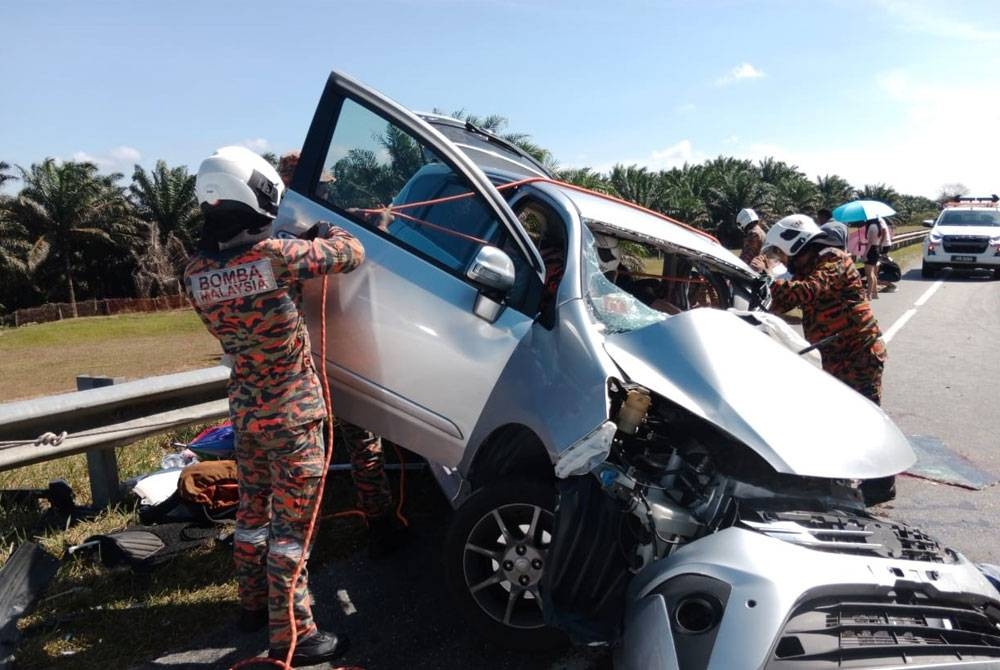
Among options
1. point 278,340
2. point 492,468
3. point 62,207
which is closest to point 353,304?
point 278,340

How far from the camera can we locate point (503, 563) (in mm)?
3154

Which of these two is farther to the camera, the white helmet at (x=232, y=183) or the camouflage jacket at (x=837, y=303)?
the camouflage jacket at (x=837, y=303)

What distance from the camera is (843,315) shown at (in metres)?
5.11

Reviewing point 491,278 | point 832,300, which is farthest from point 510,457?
point 832,300

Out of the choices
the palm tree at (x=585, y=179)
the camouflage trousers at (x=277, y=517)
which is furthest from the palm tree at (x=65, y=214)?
the camouflage trousers at (x=277, y=517)

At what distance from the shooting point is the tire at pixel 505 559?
3.14 meters

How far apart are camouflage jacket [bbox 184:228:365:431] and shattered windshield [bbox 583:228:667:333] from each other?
106cm

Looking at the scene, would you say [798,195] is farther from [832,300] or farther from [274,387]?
[274,387]

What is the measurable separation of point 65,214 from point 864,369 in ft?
150

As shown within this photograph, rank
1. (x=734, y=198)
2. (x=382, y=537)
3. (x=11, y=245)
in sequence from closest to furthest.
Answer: (x=382, y=537) → (x=11, y=245) → (x=734, y=198)

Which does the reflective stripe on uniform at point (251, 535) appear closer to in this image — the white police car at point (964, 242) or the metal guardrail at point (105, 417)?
the metal guardrail at point (105, 417)

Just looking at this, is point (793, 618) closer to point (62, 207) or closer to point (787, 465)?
A: point (787, 465)

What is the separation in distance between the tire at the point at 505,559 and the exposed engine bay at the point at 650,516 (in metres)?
0.28

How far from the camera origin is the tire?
10.3ft
